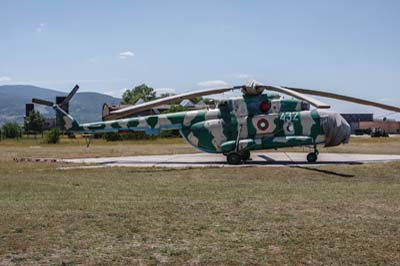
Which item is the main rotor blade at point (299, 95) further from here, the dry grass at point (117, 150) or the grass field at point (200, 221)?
the dry grass at point (117, 150)

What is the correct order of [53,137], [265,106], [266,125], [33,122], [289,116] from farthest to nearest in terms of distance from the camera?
1. [33,122]
2. [53,137]
3. [265,106]
4. [266,125]
5. [289,116]

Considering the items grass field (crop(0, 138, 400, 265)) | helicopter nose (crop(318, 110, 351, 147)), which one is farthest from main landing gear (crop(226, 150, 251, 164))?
grass field (crop(0, 138, 400, 265))

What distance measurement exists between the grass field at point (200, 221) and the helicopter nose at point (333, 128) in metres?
6.92

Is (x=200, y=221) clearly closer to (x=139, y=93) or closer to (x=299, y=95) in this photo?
(x=299, y=95)

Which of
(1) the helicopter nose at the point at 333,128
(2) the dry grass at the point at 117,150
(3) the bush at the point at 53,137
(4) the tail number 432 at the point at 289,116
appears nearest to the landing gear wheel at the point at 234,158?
(4) the tail number 432 at the point at 289,116

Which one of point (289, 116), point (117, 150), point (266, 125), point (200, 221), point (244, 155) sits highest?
point (289, 116)

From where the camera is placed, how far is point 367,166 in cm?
2111

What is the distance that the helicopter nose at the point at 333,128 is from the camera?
78.8ft

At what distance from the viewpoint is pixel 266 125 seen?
24.3 meters

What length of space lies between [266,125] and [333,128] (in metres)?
2.99

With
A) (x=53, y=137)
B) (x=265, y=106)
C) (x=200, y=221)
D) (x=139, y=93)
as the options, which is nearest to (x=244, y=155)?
(x=265, y=106)

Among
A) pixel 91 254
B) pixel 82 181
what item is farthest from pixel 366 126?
pixel 91 254

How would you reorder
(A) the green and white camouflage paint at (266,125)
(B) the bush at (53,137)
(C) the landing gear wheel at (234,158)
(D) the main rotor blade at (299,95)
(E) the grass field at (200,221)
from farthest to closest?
(B) the bush at (53,137), (A) the green and white camouflage paint at (266,125), (C) the landing gear wheel at (234,158), (D) the main rotor blade at (299,95), (E) the grass field at (200,221)

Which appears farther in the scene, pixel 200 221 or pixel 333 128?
pixel 333 128
